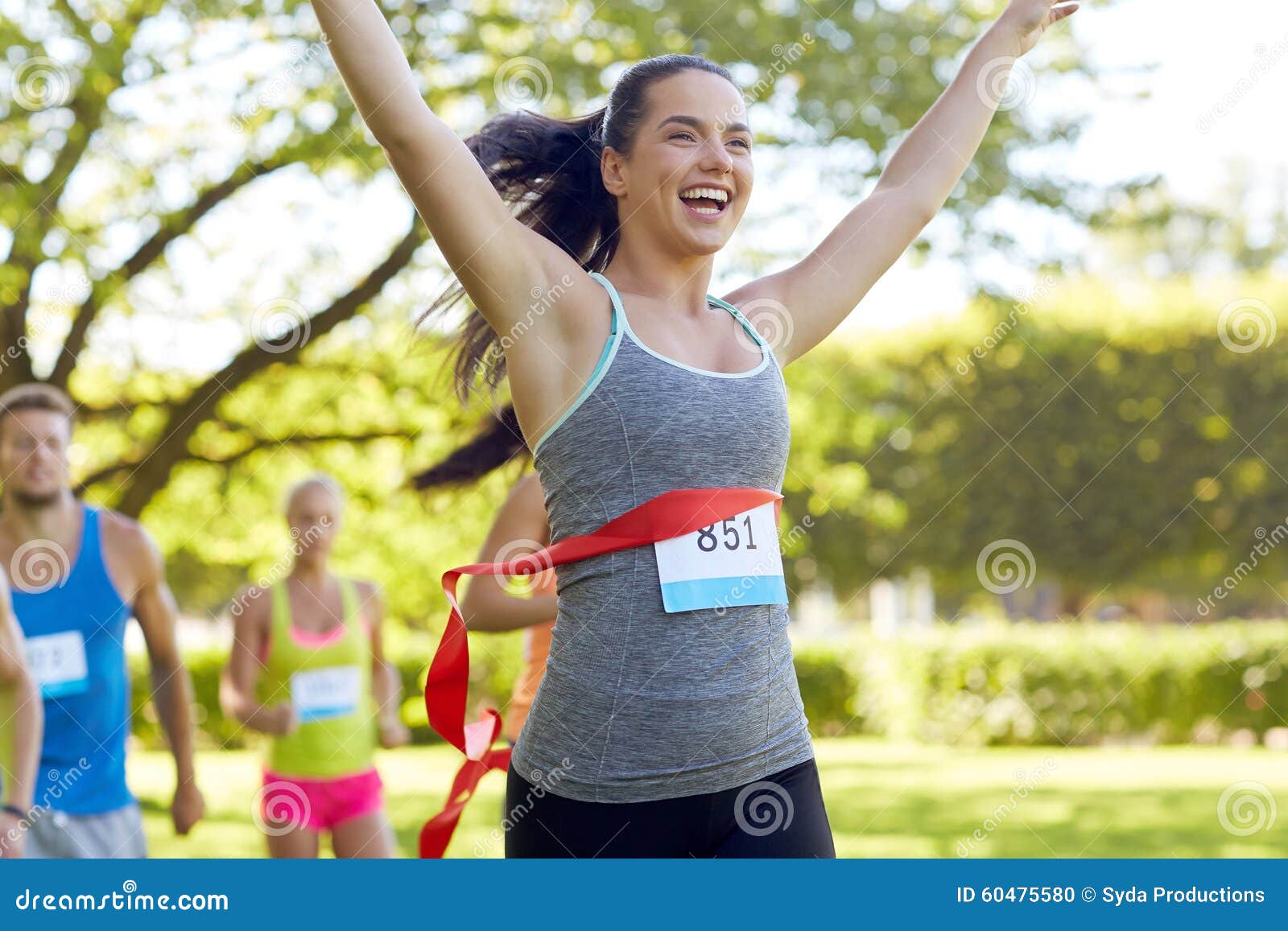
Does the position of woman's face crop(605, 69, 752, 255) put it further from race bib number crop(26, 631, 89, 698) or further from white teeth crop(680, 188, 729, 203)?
race bib number crop(26, 631, 89, 698)

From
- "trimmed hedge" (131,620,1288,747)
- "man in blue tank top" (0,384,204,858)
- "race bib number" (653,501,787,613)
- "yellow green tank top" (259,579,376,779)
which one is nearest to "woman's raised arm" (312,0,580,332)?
"race bib number" (653,501,787,613)

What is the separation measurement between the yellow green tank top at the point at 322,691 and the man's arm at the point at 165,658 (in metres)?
0.98

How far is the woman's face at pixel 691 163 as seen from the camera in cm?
207

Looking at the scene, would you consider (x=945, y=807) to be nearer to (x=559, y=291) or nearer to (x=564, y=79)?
(x=564, y=79)

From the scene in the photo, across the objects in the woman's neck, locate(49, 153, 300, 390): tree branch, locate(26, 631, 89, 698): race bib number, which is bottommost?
locate(26, 631, 89, 698): race bib number

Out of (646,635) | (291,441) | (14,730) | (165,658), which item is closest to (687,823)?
(646,635)

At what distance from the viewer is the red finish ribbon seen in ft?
6.24

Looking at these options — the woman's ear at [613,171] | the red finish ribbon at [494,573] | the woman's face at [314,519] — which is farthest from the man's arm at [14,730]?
the woman's face at [314,519]

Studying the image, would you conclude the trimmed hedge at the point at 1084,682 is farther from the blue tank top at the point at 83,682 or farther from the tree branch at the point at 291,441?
the blue tank top at the point at 83,682

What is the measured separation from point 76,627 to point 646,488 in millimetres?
2566

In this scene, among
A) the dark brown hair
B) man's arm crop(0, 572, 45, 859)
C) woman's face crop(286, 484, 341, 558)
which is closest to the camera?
the dark brown hair

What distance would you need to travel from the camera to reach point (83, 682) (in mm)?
3832

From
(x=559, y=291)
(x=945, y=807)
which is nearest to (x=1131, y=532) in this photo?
(x=945, y=807)

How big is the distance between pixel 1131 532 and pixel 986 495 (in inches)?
90.3
